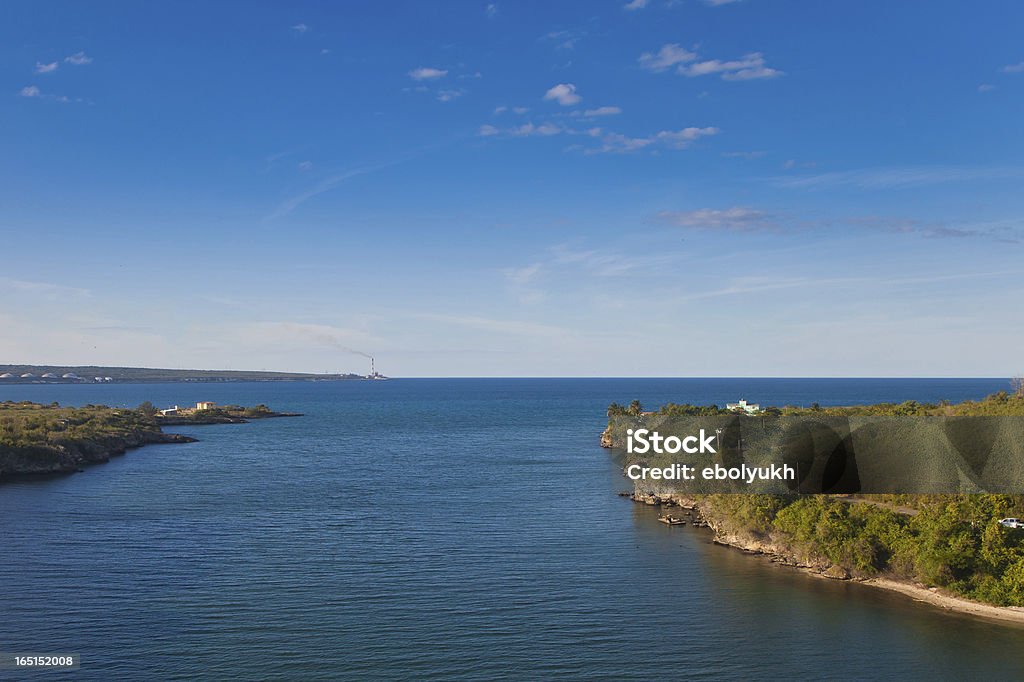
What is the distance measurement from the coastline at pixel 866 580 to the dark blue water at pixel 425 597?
1234mm

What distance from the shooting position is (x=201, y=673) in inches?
1522

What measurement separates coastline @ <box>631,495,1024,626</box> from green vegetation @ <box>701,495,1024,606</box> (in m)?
0.43

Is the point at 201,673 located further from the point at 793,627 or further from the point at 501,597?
the point at 793,627

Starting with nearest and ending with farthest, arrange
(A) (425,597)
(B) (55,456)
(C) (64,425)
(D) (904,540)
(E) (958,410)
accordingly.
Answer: (A) (425,597) → (D) (904,540) → (E) (958,410) → (B) (55,456) → (C) (64,425)

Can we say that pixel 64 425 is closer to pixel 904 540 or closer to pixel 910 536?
pixel 904 540

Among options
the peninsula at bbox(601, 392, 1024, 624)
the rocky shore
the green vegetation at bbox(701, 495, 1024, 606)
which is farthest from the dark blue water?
the rocky shore

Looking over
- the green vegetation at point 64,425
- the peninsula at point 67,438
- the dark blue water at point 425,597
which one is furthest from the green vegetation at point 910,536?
the green vegetation at point 64,425

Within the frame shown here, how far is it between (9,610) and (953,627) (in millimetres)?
61245

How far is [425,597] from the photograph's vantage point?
5100cm

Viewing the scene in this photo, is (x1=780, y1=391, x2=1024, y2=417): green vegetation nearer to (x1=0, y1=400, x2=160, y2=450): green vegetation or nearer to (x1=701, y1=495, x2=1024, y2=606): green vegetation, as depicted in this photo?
(x1=701, y1=495, x2=1024, y2=606): green vegetation

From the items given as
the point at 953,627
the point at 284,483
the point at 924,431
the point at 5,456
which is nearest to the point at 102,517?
the point at 284,483

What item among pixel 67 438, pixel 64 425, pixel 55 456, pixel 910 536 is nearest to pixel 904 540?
pixel 910 536

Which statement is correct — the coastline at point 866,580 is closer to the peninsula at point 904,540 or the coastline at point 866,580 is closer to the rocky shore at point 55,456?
the peninsula at point 904,540

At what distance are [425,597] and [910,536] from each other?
3641 cm
